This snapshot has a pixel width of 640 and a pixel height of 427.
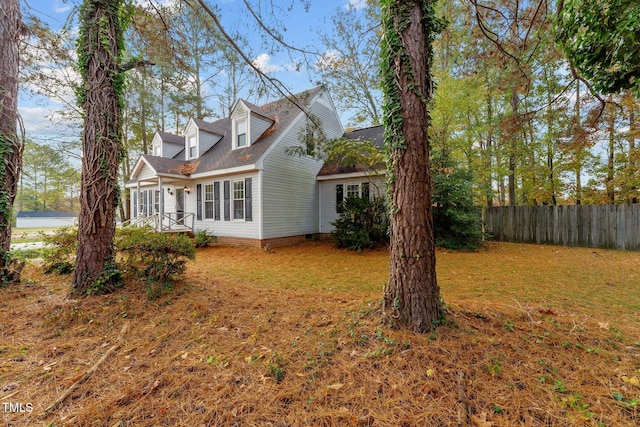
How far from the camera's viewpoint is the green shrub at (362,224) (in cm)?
976

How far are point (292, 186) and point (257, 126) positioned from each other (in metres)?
3.13

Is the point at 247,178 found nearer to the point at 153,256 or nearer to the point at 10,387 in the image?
the point at 153,256

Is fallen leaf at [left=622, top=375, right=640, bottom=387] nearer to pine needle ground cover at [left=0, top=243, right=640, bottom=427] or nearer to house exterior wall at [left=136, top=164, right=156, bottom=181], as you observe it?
pine needle ground cover at [left=0, top=243, right=640, bottom=427]

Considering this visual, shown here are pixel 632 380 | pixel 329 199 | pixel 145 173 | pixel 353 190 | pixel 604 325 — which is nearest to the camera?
pixel 632 380

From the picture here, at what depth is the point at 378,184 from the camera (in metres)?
10.9

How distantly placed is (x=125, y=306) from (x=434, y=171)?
32.6 feet

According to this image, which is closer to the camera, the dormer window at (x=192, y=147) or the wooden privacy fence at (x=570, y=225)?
the wooden privacy fence at (x=570, y=225)

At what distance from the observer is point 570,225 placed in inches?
388

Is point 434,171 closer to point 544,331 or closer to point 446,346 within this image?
point 544,331

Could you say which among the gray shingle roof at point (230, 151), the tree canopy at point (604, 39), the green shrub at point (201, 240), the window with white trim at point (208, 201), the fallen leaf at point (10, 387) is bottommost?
the fallen leaf at point (10, 387)

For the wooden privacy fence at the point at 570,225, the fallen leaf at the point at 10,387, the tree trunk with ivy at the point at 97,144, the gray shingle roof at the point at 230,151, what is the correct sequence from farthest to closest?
the gray shingle roof at the point at 230,151
the wooden privacy fence at the point at 570,225
the tree trunk with ivy at the point at 97,144
the fallen leaf at the point at 10,387

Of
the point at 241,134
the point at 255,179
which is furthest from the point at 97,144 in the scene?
the point at 241,134

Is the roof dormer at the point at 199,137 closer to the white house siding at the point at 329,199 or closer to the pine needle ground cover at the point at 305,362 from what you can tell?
the white house siding at the point at 329,199

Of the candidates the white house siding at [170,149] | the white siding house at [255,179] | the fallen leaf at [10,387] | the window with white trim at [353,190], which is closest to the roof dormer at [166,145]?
the white house siding at [170,149]
